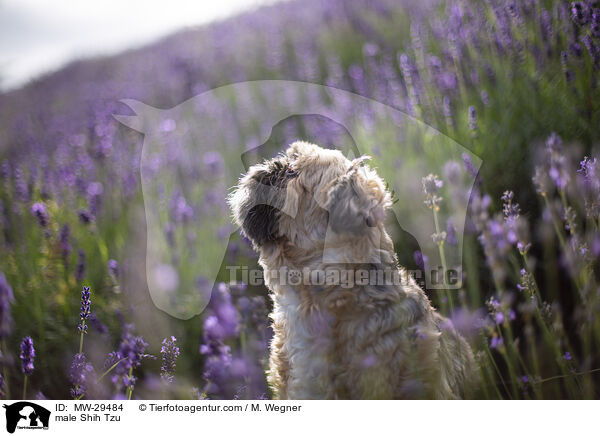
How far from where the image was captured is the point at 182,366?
2.75 meters

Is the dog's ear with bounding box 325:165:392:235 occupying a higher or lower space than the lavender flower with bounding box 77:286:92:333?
higher

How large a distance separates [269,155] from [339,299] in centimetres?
121

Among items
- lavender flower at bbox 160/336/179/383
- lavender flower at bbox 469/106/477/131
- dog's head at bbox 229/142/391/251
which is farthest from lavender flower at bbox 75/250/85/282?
lavender flower at bbox 469/106/477/131

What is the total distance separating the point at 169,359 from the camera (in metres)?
2.66

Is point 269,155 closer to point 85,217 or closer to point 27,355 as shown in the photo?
point 85,217

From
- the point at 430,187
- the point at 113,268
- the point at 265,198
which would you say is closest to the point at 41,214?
the point at 113,268

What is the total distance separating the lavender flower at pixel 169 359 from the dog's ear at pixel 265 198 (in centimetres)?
97

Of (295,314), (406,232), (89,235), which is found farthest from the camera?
(89,235)

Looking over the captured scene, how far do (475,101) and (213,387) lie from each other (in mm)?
2600

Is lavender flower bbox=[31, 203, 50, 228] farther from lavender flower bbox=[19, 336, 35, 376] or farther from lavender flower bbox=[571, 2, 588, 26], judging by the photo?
lavender flower bbox=[571, 2, 588, 26]

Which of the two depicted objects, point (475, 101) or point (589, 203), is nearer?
point (589, 203)

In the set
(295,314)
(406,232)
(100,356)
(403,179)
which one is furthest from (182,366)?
(403,179)

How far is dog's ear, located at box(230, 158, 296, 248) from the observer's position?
7.59 feet
